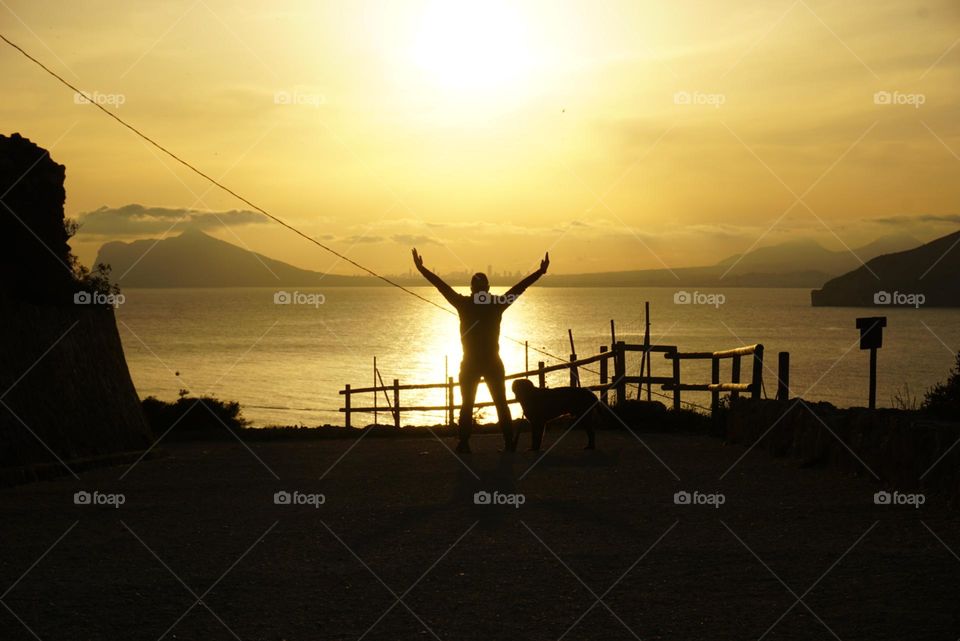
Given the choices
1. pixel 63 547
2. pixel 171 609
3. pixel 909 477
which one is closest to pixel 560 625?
pixel 171 609

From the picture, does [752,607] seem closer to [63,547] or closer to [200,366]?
[63,547]

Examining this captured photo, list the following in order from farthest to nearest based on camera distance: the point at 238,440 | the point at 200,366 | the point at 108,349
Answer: the point at 200,366
the point at 238,440
the point at 108,349

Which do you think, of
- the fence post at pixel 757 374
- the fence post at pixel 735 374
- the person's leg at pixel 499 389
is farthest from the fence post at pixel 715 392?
the person's leg at pixel 499 389

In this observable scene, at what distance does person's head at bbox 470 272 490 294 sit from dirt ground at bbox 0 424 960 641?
2.37 m

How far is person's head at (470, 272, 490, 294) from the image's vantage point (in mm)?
13516

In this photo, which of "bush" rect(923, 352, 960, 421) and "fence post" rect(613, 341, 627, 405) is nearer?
"bush" rect(923, 352, 960, 421)

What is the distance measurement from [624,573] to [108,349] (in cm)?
892

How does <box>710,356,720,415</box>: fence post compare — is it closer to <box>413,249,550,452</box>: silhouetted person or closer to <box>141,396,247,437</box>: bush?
<box>413,249,550,452</box>: silhouetted person

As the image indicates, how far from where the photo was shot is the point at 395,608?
6.58 meters

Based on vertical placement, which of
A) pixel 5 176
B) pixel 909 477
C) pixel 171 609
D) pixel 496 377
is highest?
pixel 5 176

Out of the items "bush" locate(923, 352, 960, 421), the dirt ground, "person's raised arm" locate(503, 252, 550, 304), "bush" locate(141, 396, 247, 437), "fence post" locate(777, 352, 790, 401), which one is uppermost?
"person's raised arm" locate(503, 252, 550, 304)

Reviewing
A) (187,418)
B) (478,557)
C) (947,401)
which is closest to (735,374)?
(947,401)

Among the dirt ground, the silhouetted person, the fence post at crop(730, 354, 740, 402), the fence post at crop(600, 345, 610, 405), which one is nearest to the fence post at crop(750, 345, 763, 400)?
the fence post at crop(730, 354, 740, 402)

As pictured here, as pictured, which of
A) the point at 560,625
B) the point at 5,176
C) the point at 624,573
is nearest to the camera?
the point at 560,625
